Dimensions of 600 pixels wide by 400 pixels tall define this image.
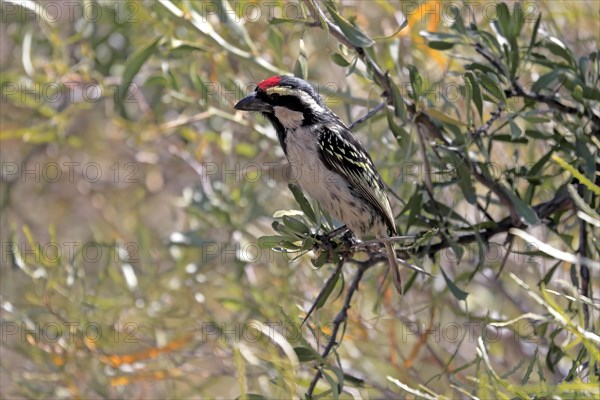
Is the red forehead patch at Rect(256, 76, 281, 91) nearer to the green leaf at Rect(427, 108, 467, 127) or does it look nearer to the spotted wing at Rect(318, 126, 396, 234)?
the spotted wing at Rect(318, 126, 396, 234)

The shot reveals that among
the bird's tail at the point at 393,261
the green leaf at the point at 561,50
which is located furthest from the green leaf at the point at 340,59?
the green leaf at the point at 561,50

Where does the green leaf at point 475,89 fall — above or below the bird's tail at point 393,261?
above

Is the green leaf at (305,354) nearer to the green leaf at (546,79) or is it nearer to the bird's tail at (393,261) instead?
the bird's tail at (393,261)

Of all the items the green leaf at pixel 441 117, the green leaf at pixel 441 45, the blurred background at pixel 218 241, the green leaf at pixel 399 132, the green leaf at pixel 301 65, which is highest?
the green leaf at pixel 441 45

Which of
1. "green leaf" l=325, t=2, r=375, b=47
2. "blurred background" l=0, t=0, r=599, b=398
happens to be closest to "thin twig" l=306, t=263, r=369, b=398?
"blurred background" l=0, t=0, r=599, b=398

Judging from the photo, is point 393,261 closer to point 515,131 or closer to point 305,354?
point 305,354

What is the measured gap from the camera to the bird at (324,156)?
327 cm

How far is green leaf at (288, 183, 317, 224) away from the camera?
2652 millimetres

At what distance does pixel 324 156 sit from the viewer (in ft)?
10.9

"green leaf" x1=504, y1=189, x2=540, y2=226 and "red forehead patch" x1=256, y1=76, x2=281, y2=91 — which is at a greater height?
"red forehead patch" x1=256, y1=76, x2=281, y2=91

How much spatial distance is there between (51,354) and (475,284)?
2344 mm

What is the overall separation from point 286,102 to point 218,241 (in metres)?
1.60

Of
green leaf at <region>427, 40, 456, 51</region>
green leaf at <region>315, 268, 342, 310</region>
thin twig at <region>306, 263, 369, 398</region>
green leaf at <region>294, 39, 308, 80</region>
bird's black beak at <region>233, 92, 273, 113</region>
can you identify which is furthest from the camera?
bird's black beak at <region>233, 92, 273, 113</region>

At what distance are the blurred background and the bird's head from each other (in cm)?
12
